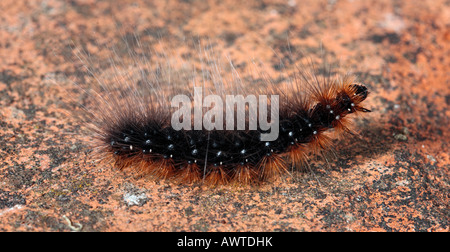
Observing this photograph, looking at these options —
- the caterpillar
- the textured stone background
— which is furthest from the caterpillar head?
the textured stone background

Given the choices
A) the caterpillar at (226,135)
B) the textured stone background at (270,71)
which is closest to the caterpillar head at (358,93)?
the caterpillar at (226,135)

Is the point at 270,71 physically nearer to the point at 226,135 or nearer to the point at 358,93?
the point at 358,93

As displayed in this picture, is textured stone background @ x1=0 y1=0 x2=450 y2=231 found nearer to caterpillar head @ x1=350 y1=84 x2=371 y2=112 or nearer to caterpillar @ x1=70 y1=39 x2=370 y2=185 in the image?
caterpillar @ x1=70 y1=39 x2=370 y2=185

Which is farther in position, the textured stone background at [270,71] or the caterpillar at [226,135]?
the caterpillar at [226,135]

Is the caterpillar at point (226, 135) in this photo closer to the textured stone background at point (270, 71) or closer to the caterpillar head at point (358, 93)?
the caterpillar head at point (358, 93)

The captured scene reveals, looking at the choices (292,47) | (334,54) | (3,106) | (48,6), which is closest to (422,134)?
(334,54)

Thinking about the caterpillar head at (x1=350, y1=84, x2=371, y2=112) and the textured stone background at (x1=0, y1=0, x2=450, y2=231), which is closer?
the textured stone background at (x1=0, y1=0, x2=450, y2=231)

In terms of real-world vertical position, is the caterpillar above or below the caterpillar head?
below

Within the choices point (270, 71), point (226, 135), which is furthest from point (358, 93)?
point (270, 71)
